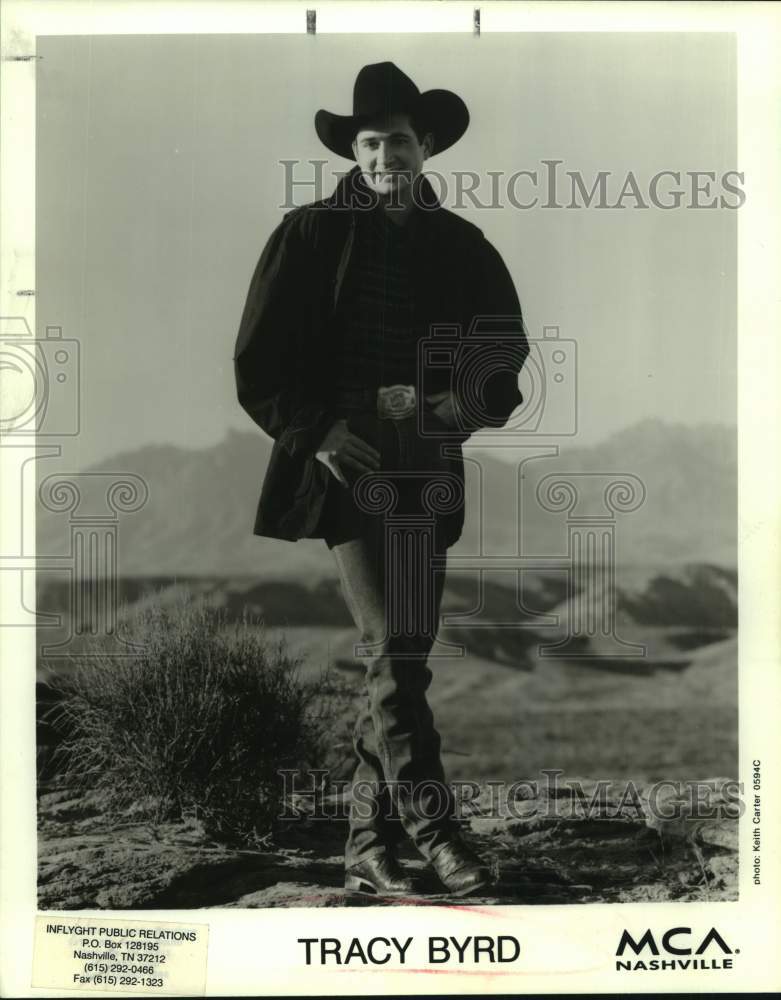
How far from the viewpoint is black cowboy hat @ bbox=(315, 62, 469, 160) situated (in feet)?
11.7

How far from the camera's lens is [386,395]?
355 centimetres

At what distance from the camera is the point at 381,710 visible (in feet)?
11.6

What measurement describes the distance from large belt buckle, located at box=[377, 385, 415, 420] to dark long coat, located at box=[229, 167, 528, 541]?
0.37 feet

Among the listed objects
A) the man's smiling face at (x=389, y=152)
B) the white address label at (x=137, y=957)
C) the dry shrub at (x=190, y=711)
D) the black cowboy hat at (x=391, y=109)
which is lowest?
the white address label at (x=137, y=957)

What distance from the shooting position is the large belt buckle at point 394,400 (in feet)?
11.6

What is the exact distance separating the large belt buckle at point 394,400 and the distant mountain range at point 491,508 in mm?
272

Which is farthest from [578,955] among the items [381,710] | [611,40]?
[611,40]

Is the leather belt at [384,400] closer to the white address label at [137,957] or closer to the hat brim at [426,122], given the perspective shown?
the hat brim at [426,122]

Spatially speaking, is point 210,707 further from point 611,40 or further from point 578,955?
point 611,40

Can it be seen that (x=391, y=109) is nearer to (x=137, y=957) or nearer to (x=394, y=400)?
(x=394, y=400)

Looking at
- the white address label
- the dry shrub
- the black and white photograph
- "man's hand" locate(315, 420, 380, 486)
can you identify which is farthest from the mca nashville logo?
"man's hand" locate(315, 420, 380, 486)

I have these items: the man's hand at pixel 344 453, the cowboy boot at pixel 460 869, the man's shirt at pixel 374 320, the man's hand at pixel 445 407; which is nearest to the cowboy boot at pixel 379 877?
the cowboy boot at pixel 460 869

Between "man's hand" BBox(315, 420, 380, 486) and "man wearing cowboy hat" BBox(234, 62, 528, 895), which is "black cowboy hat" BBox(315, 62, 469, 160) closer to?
"man wearing cowboy hat" BBox(234, 62, 528, 895)

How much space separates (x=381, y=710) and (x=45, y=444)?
1.47 m
